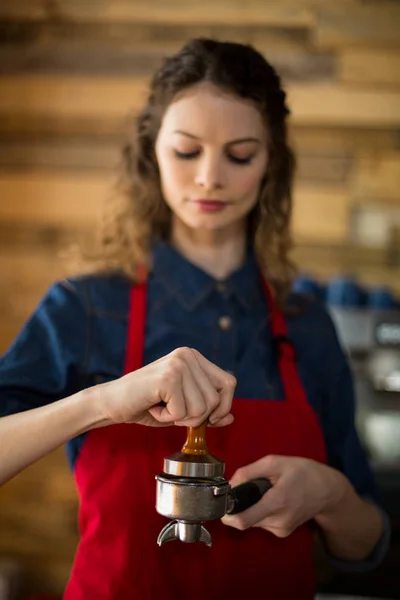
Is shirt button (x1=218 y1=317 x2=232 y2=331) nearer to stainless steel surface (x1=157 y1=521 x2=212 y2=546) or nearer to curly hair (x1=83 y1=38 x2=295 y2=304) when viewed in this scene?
curly hair (x1=83 y1=38 x2=295 y2=304)

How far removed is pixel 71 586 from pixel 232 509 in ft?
0.82

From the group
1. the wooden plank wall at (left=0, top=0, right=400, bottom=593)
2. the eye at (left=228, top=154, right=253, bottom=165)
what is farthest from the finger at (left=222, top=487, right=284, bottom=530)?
the wooden plank wall at (left=0, top=0, right=400, bottom=593)

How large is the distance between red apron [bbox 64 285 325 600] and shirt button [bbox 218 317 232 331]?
132mm

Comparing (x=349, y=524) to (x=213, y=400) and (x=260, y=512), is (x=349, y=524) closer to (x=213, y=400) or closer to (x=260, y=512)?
(x=260, y=512)

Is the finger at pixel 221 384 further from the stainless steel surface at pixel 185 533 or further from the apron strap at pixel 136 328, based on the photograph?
the apron strap at pixel 136 328

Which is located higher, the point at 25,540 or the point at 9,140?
the point at 9,140

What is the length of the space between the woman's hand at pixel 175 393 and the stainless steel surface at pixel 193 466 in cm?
4

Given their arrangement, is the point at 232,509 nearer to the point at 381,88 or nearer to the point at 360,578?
the point at 360,578

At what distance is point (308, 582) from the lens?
3.59ft

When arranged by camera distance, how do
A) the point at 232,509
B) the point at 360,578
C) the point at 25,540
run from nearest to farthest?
1. the point at 232,509
2. the point at 360,578
3. the point at 25,540

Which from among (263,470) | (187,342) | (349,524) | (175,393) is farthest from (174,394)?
(349,524)

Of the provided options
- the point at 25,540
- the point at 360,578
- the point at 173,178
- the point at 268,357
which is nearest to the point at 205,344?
the point at 268,357

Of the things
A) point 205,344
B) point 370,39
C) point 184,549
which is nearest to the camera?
point 184,549

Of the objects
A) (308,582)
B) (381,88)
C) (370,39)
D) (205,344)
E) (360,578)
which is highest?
(370,39)
